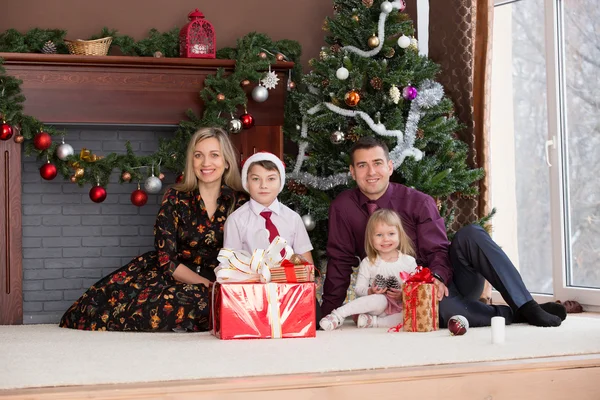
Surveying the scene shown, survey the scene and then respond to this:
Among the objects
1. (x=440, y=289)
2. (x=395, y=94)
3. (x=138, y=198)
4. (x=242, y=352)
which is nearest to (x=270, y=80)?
(x=395, y=94)

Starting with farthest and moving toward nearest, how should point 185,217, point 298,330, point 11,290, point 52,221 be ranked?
1. point 52,221
2. point 11,290
3. point 185,217
4. point 298,330

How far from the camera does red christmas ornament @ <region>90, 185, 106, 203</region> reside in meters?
3.91

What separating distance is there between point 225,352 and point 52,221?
1.97m

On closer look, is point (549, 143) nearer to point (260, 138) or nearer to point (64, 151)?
point (260, 138)

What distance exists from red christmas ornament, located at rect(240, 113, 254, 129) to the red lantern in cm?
34

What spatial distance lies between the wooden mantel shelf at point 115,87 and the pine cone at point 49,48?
0.05 m

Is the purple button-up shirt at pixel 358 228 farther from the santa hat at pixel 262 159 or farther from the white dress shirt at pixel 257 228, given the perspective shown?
the santa hat at pixel 262 159

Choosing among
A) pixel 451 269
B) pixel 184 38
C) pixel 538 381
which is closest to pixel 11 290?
pixel 184 38

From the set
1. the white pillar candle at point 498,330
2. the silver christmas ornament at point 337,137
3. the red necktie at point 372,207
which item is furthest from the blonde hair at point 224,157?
the white pillar candle at point 498,330

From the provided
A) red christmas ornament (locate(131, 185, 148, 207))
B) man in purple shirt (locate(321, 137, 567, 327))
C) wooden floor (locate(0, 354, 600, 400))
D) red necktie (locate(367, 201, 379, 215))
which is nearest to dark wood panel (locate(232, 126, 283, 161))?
red christmas ornament (locate(131, 185, 148, 207))

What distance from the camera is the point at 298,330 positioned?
2.95 metres

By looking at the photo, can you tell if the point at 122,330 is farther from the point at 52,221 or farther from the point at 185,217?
the point at 52,221

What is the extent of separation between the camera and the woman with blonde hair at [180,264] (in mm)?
3340

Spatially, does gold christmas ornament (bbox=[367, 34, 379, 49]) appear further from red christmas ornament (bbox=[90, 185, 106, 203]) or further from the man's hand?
red christmas ornament (bbox=[90, 185, 106, 203])
